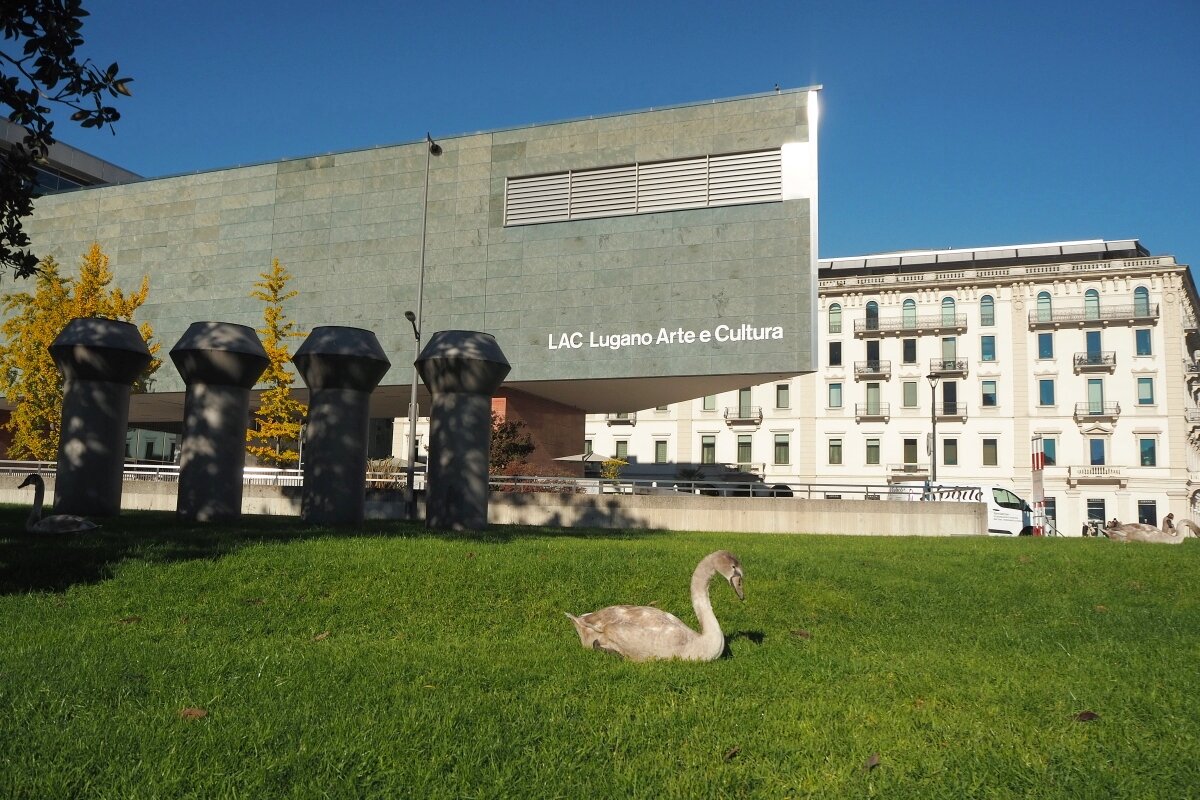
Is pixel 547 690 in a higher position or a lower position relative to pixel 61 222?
lower

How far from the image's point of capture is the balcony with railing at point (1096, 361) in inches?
2208

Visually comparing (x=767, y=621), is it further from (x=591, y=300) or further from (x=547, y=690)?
(x=591, y=300)

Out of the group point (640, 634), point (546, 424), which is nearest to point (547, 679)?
point (640, 634)

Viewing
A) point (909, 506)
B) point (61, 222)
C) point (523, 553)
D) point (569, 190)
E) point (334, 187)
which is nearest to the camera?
point (523, 553)

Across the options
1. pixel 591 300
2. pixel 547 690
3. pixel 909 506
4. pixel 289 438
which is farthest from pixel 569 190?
pixel 547 690

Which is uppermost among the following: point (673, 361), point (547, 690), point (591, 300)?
point (591, 300)

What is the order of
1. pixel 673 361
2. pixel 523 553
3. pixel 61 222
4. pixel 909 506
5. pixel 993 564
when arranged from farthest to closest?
pixel 61 222
pixel 673 361
pixel 909 506
pixel 993 564
pixel 523 553

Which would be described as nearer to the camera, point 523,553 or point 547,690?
point 547,690

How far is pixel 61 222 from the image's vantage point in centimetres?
4369

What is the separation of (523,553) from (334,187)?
30898 millimetres

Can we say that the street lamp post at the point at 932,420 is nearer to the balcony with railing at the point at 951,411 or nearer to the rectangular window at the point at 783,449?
the balcony with railing at the point at 951,411

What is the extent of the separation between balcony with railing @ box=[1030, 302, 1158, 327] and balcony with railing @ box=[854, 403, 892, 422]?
33.8ft

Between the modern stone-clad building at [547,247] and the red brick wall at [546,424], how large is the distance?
0.49 ft

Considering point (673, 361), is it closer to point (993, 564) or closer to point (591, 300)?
point (591, 300)
